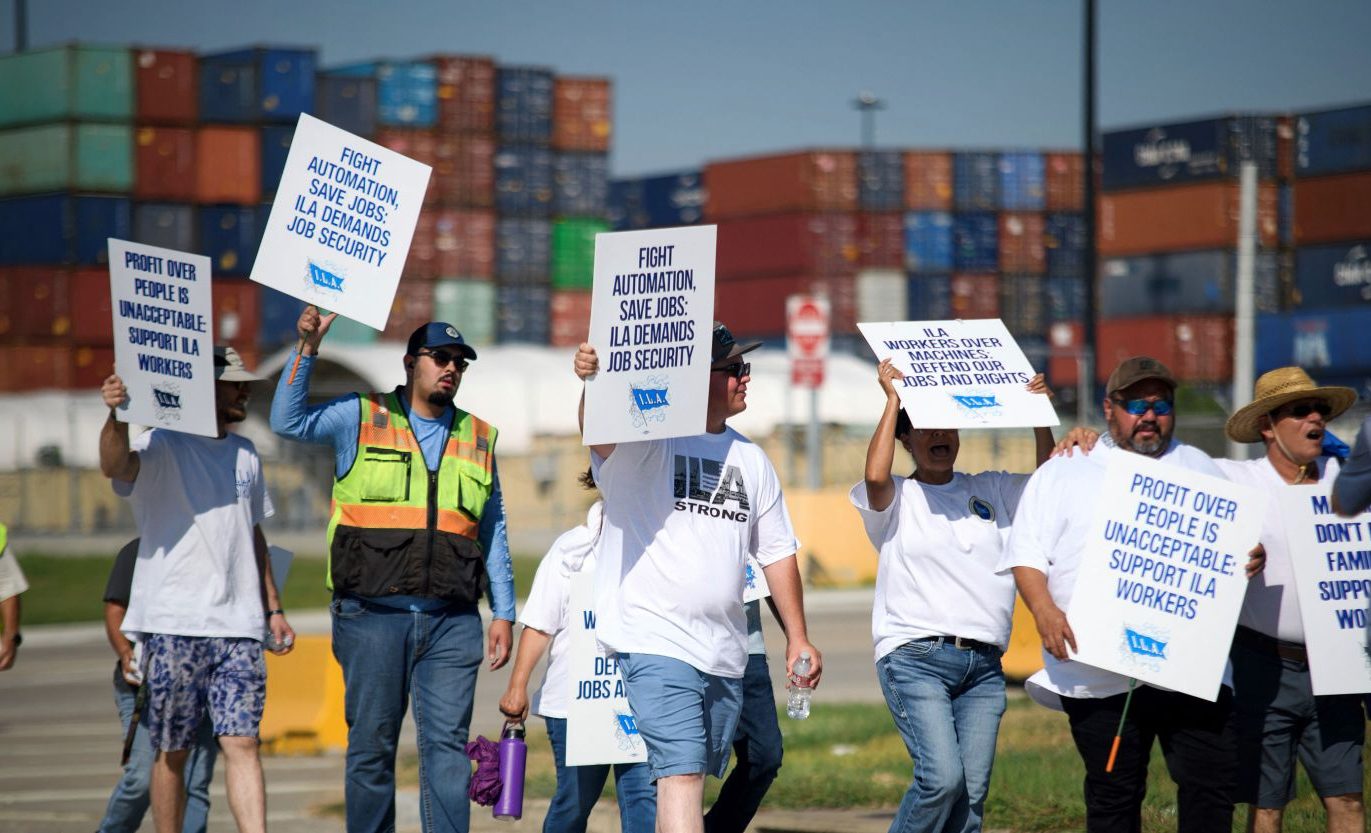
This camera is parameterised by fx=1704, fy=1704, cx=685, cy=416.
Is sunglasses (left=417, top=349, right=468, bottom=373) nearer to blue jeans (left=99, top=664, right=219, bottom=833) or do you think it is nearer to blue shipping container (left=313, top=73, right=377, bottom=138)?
blue jeans (left=99, top=664, right=219, bottom=833)

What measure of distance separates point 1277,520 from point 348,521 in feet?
10.9

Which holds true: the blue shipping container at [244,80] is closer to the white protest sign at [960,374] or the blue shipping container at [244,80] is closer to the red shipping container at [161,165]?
the red shipping container at [161,165]

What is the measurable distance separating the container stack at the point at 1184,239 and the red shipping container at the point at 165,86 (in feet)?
85.5

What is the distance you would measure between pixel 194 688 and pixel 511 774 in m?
1.29

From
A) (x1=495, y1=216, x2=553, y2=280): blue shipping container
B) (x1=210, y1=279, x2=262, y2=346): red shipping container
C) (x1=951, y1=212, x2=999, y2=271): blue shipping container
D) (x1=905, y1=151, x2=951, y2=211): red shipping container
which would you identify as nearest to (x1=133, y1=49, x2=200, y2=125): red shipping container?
(x1=210, y1=279, x2=262, y2=346): red shipping container

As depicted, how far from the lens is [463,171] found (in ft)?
172

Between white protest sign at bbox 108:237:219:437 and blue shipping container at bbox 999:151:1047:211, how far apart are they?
2214 inches

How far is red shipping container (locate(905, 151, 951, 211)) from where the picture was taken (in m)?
59.8

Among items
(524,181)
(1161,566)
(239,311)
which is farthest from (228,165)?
(1161,566)

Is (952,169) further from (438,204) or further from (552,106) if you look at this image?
(438,204)

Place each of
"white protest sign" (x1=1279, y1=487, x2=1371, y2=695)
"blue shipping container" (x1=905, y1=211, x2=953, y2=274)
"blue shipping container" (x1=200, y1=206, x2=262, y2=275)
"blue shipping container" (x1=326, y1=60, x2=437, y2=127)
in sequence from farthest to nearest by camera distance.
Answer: "blue shipping container" (x1=905, y1=211, x2=953, y2=274) < "blue shipping container" (x1=326, y1=60, x2=437, y2=127) < "blue shipping container" (x1=200, y1=206, x2=262, y2=275) < "white protest sign" (x1=1279, y1=487, x2=1371, y2=695)

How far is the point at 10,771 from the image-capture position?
1030 cm

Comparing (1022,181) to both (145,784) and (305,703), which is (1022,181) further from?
(145,784)

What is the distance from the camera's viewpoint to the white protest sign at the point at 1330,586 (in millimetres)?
5676
